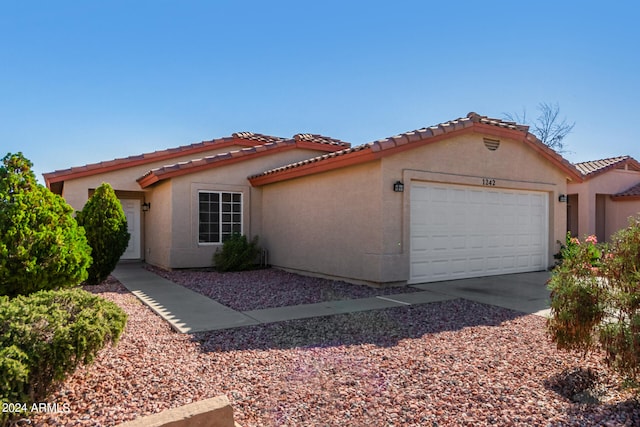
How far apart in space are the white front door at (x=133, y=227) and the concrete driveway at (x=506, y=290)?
→ 11792 mm

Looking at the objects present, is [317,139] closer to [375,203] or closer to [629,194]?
[375,203]

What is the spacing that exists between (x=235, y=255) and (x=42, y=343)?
9177 millimetres

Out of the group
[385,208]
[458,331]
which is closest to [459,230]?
[385,208]

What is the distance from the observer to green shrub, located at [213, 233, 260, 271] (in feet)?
40.2

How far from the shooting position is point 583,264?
12.3 feet

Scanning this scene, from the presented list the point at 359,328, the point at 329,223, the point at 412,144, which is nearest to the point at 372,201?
the point at 412,144

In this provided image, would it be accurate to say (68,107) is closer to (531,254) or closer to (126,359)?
(126,359)

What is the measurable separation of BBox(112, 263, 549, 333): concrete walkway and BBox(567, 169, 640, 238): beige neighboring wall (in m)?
9.24

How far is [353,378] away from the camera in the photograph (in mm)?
3857

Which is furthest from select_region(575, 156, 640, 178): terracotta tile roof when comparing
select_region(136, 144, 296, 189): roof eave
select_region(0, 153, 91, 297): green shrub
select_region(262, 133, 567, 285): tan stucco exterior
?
select_region(0, 153, 91, 297): green shrub

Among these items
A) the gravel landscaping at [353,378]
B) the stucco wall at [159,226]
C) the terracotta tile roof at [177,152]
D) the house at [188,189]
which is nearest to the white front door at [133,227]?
the house at [188,189]

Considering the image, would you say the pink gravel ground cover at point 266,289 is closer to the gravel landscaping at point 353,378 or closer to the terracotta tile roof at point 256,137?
the gravel landscaping at point 353,378

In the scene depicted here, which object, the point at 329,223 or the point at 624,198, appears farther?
the point at 624,198

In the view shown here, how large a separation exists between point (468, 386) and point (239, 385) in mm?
2142
